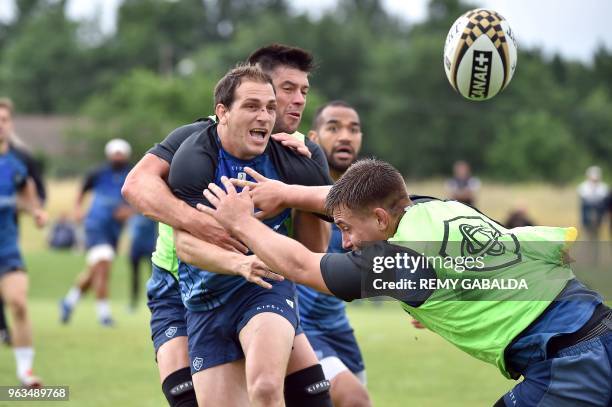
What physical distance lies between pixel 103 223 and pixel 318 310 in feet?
31.6

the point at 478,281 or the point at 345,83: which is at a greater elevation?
the point at 345,83

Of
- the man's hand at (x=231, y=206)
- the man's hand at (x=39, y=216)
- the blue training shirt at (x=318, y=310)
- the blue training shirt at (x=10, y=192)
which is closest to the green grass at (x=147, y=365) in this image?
the blue training shirt at (x=318, y=310)

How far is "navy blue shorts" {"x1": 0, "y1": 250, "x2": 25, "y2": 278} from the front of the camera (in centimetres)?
1042

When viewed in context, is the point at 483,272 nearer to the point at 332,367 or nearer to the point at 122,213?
the point at 332,367

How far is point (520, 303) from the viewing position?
4621mm

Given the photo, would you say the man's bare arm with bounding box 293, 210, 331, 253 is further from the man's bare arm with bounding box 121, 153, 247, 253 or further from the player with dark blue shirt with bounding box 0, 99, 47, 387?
the player with dark blue shirt with bounding box 0, 99, 47, 387

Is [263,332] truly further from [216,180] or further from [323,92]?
[323,92]

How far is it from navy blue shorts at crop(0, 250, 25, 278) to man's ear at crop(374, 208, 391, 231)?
656 cm

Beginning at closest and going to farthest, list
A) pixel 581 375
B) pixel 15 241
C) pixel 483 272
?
1. pixel 581 375
2. pixel 483 272
3. pixel 15 241

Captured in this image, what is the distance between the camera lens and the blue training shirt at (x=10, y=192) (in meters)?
10.7

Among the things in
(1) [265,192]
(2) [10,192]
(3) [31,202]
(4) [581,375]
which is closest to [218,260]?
(1) [265,192]

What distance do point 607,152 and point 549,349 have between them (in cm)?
6774

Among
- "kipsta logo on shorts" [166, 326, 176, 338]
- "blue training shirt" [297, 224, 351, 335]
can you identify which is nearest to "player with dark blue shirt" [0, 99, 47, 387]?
"blue training shirt" [297, 224, 351, 335]

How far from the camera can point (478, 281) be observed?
465 centimetres
